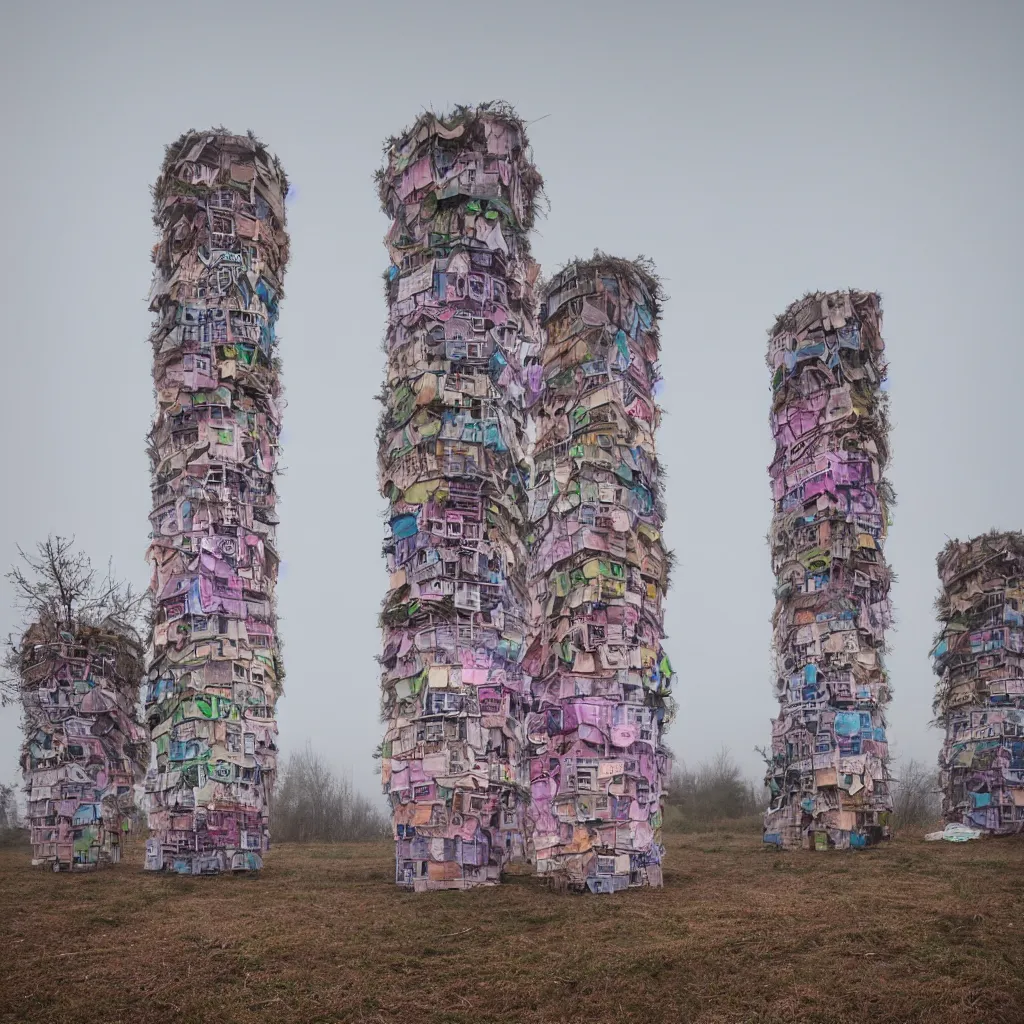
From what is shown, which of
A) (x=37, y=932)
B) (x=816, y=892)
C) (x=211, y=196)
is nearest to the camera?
(x=37, y=932)

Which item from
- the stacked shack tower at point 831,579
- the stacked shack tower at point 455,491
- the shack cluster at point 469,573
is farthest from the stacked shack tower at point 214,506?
the stacked shack tower at point 831,579

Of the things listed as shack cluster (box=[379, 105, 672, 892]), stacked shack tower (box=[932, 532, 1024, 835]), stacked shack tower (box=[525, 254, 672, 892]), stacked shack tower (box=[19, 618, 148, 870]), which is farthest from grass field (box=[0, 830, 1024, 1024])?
stacked shack tower (box=[932, 532, 1024, 835])

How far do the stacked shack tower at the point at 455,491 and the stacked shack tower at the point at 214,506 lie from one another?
8.73 ft

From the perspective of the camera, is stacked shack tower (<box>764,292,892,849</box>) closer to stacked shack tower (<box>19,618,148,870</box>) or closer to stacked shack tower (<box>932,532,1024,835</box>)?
stacked shack tower (<box>932,532,1024,835</box>)

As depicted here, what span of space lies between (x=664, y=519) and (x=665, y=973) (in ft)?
23.1

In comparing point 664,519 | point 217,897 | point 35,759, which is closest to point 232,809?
point 217,897

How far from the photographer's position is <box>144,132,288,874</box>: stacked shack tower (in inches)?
633

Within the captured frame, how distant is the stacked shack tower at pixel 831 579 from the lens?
18.7m

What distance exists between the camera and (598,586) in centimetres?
1434

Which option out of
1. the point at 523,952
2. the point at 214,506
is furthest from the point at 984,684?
the point at 214,506

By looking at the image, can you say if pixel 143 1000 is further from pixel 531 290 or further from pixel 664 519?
pixel 531 290

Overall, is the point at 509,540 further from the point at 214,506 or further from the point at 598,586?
the point at 214,506

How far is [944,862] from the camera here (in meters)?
15.7

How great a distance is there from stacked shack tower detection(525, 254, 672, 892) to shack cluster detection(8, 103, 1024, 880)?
4cm
